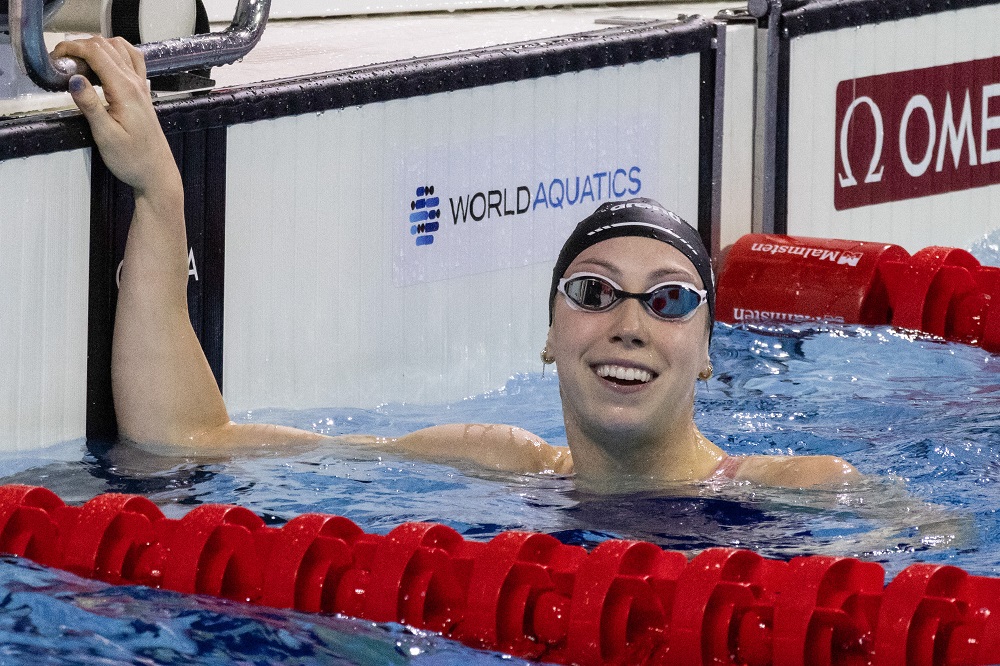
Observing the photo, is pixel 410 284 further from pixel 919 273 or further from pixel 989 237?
A: pixel 989 237

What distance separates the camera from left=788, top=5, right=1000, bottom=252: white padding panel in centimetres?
491

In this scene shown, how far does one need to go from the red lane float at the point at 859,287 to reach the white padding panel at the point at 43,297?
2.02 meters

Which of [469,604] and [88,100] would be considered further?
[88,100]

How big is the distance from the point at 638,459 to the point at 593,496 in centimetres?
11

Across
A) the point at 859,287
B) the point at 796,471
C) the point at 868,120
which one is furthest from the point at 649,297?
the point at 868,120

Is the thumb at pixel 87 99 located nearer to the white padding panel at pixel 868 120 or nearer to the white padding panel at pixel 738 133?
the white padding panel at pixel 738 133

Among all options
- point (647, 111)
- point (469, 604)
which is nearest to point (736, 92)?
point (647, 111)

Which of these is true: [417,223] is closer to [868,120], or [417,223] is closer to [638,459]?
[638,459]

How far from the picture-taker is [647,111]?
4.52m

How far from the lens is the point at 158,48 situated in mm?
3176

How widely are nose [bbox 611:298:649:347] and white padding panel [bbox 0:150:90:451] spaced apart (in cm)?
108

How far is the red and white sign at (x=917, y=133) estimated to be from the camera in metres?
5.04

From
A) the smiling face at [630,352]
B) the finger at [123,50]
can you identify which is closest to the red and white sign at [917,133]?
the smiling face at [630,352]

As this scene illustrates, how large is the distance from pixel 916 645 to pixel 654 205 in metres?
1.09
